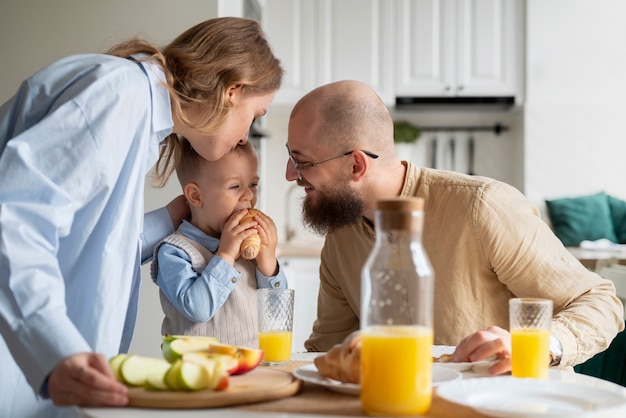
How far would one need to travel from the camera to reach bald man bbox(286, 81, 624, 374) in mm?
1704

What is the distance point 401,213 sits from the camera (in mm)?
957

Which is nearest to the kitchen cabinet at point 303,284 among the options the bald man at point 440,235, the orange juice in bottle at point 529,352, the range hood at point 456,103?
the range hood at point 456,103

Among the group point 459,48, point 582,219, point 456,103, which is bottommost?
point 582,219

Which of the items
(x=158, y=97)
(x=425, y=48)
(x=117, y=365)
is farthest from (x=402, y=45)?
(x=117, y=365)

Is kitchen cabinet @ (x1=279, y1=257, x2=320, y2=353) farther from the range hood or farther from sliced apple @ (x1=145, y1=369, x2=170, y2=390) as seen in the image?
sliced apple @ (x1=145, y1=369, x2=170, y2=390)

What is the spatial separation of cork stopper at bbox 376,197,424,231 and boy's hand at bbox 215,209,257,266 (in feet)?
3.11

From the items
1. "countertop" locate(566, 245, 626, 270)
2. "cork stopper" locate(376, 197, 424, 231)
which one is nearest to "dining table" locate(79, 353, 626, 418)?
"cork stopper" locate(376, 197, 424, 231)

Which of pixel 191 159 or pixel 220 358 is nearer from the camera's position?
pixel 220 358

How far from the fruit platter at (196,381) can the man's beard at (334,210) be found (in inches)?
33.4

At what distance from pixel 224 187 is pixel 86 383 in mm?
1040

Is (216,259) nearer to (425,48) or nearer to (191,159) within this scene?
(191,159)

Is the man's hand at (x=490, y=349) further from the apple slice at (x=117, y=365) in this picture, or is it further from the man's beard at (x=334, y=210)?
the man's beard at (x=334, y=210)

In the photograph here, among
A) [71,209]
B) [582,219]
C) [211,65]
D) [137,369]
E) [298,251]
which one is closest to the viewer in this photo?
[137,369]

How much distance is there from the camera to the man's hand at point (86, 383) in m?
0.98
